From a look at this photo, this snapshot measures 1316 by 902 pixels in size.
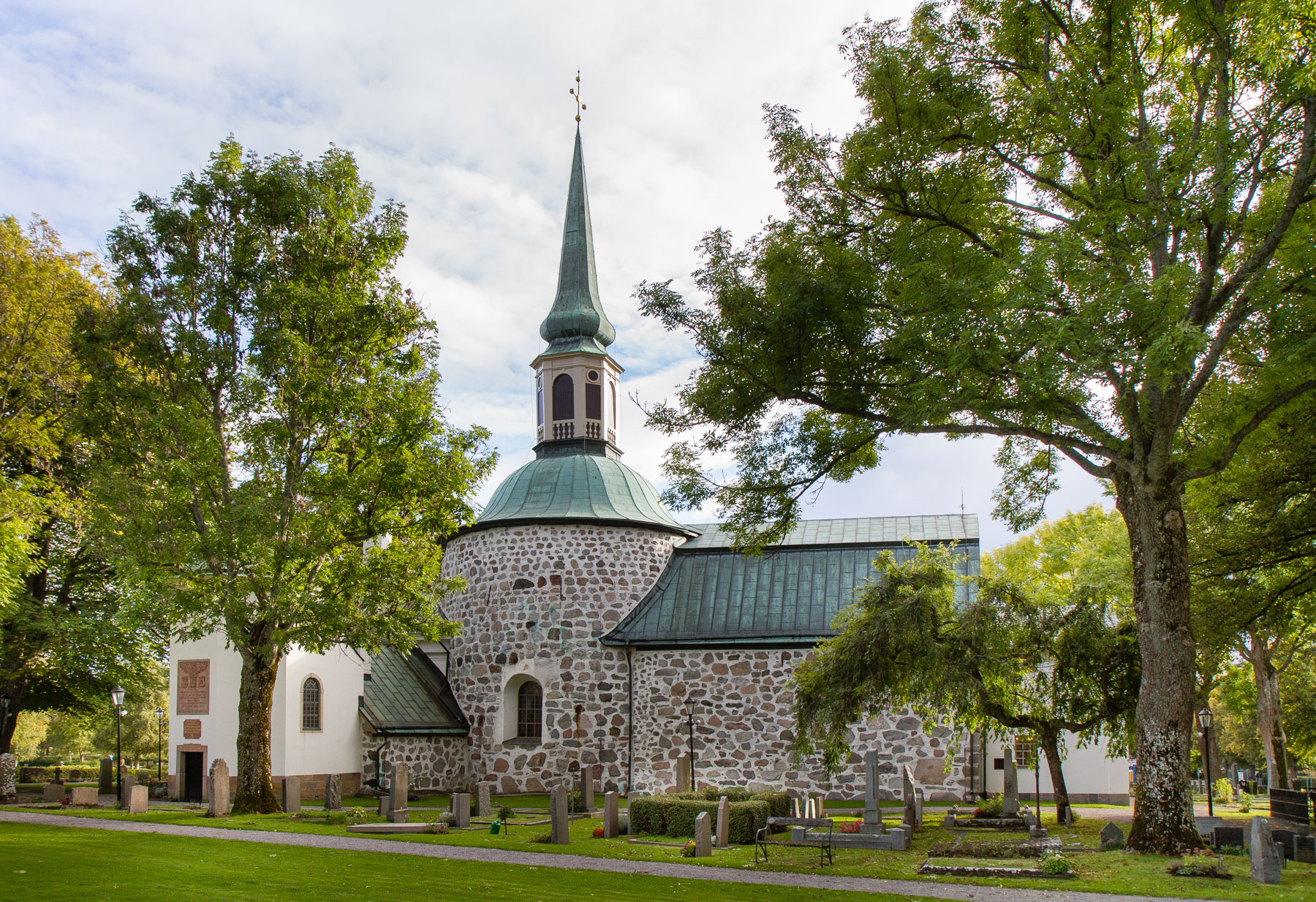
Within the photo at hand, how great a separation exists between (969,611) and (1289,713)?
3067 centimetres

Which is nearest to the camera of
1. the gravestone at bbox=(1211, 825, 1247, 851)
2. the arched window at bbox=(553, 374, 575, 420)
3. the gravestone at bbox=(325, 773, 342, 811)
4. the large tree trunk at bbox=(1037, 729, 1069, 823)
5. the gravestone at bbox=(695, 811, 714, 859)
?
the gravestone at bbox=(1211, 825, 1247, 851)

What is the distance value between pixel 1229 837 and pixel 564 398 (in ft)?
67.3

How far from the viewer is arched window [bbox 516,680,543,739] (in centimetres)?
2616

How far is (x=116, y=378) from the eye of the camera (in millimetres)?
18047

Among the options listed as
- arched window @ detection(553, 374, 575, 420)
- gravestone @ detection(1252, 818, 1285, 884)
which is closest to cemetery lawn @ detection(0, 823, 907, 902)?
gravestone @ detection(1252, 818, 1285, 884)

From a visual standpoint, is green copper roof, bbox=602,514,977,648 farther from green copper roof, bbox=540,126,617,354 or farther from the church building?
green copper roof, bbox=540,126,617,354

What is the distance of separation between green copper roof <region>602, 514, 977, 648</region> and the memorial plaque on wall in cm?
989

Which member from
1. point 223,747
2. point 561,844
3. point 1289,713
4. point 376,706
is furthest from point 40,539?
point 1289,713

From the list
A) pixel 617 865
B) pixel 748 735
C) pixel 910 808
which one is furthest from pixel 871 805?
pixel 748 735

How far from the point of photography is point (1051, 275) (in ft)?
39.6

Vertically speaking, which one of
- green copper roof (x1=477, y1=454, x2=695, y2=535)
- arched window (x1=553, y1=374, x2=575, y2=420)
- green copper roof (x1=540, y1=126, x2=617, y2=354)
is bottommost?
green copper roof (x1=477, y1=454, x2=695, y2=535)

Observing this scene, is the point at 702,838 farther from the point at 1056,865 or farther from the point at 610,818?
the point at 1056,865

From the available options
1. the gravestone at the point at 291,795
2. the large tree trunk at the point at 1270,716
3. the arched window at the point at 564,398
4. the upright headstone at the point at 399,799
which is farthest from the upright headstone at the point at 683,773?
the large tree trunk at the point at 1270,716

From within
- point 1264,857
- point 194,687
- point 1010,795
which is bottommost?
point 1010,795
